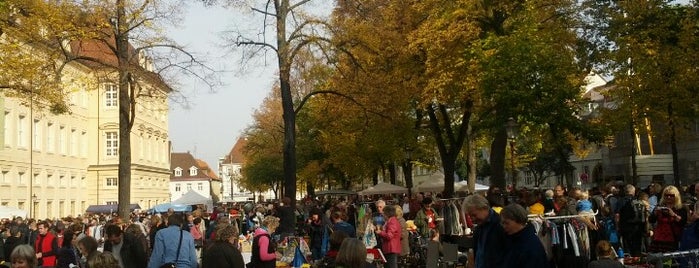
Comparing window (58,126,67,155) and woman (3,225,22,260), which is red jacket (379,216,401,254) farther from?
window (58,126,67,155)

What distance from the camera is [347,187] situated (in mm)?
65438

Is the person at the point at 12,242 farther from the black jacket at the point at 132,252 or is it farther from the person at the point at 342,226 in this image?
the black jacket at the point at 132,252

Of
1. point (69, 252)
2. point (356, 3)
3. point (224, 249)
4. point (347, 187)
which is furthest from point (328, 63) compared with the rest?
point (347, 187)

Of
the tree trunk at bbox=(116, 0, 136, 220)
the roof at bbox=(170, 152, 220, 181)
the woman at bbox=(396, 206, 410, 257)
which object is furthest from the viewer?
the roof at bbox=(170, 152, 220, 181)

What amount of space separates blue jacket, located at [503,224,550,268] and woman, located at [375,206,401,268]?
7.95 metres

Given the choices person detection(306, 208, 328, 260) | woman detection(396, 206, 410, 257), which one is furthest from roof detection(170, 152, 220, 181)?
woman detection(396, 206, 410, 257)

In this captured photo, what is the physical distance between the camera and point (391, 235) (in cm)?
1442

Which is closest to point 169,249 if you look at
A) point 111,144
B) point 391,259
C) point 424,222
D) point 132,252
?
point 132,252

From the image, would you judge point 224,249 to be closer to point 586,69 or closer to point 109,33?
point 109,33

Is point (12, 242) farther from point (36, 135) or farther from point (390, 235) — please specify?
point (36, 135)

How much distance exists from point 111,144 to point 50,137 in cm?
1424

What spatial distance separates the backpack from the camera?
617 inches

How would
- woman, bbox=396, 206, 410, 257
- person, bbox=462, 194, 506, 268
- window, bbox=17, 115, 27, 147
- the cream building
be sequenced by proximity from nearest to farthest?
person, bbox=462, 194, 506, 268
woman, bbox=396, 206, 410, 257
the cream building
window, bbox=17, 115, 27, 147

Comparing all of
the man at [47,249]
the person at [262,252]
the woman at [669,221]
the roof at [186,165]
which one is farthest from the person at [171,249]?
the roof at [186,165]
